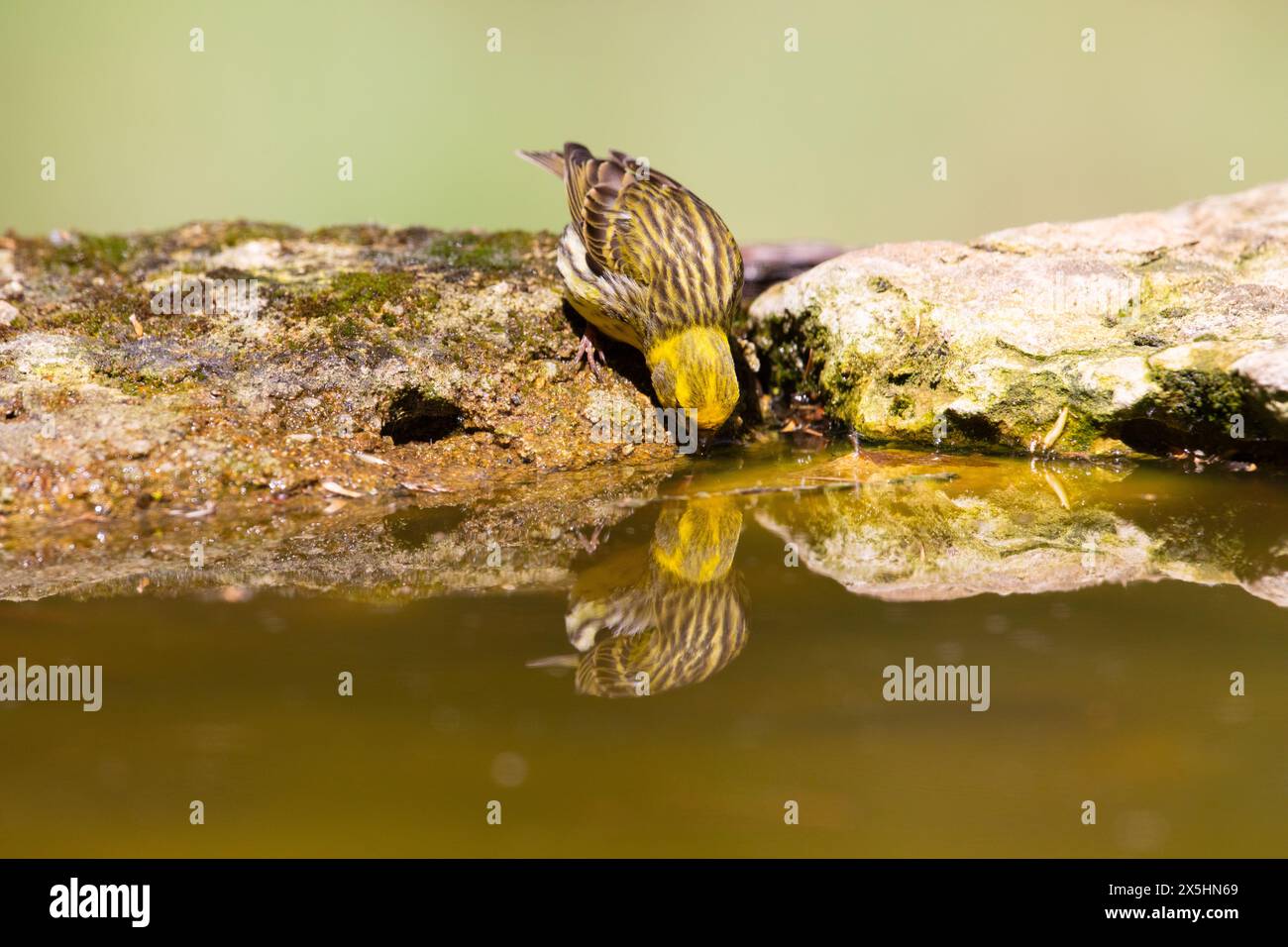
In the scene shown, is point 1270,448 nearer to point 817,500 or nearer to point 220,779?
point 817,500

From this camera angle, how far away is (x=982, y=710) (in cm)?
303

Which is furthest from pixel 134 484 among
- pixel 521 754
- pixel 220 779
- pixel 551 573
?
pixel 521 754

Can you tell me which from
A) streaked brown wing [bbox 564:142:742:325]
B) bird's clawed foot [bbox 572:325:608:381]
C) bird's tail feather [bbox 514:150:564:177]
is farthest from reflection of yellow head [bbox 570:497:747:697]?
bird's tail feather [bbox 514:150:564:177]

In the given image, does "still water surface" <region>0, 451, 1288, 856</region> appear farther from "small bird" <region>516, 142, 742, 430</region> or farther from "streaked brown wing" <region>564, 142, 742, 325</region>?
"streaked brown wing" <region>564, 142, 742, 325</region>

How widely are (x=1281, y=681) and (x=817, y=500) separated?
2.22 meters

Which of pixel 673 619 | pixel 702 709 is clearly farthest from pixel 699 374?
pixel 702 709

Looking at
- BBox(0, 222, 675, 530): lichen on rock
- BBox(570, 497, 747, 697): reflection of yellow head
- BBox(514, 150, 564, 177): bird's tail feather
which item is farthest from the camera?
BBox(514, 150, 564, 177): bird's tail feather

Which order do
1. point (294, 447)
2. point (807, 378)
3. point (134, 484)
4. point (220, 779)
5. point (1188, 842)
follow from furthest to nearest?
point (807, 378) → point (294, 447) → point (134, 484) → point (220, 779) → point (1188, 842)

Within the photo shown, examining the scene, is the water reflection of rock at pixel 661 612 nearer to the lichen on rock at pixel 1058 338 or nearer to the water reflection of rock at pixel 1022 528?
the water reflection of rock at pixel 1022 528

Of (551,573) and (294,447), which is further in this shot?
(294,447)

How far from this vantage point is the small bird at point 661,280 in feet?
18.7

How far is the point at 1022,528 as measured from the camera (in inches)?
181

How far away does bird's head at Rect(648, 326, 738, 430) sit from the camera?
5609 mm

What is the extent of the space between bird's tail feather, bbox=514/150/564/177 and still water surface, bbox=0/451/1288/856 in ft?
12.9
